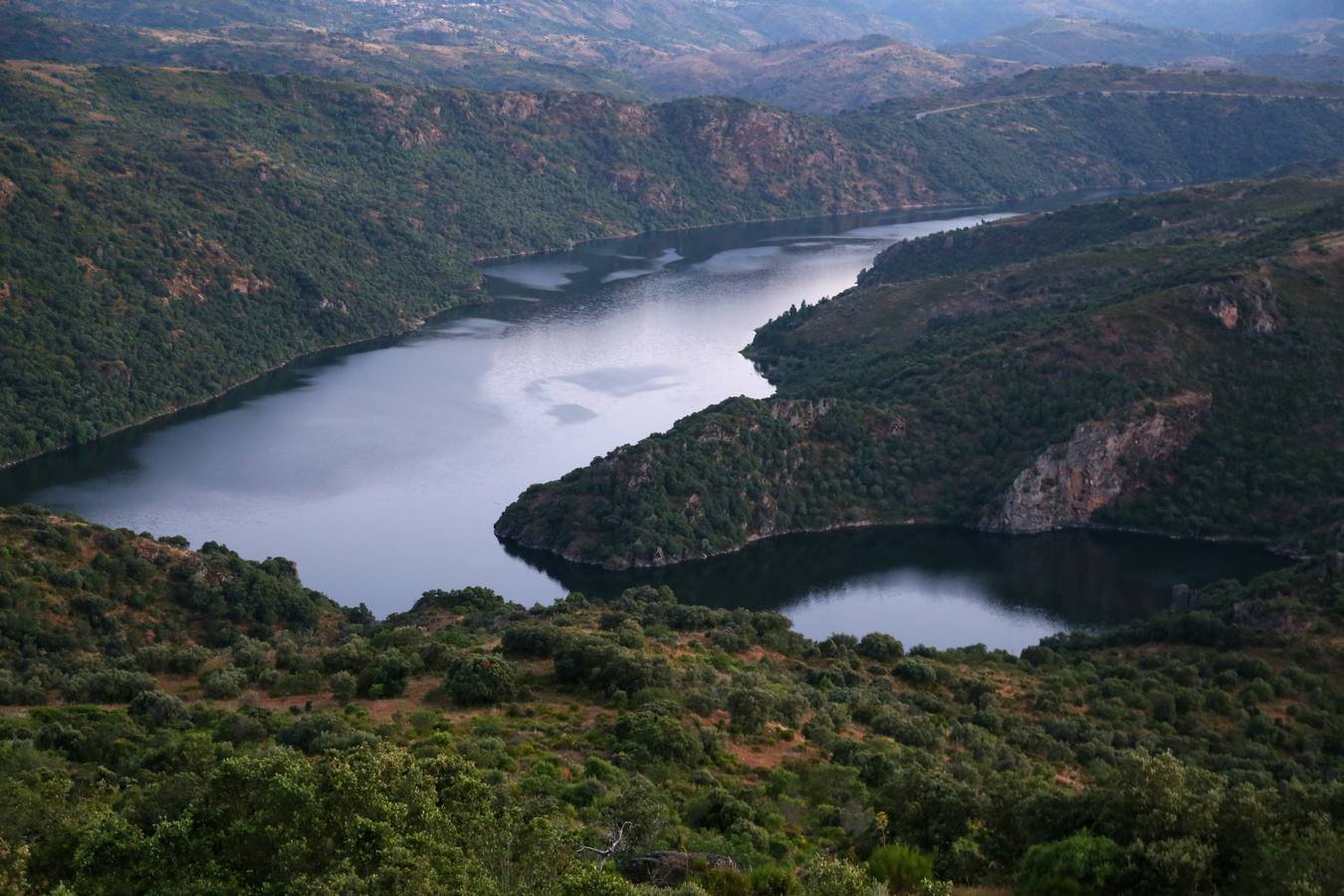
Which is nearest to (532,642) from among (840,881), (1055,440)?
(840,881)

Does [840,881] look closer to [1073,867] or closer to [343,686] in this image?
[1073,867]

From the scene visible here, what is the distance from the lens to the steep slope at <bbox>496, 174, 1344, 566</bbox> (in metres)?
87.4

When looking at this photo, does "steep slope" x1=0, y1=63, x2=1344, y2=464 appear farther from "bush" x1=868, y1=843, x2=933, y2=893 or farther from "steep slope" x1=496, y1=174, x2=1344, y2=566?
"bush" x1=868, y1=843, x2=933, y2=893

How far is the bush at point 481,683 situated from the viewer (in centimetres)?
4578

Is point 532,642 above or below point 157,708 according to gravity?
below

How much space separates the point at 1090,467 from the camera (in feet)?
299

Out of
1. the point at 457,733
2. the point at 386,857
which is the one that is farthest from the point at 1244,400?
the point at 386,857

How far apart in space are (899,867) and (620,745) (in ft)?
45.9

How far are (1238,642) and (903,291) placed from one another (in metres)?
80.4

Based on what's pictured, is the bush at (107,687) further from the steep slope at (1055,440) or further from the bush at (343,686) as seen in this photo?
the steep slope at (1055,440)

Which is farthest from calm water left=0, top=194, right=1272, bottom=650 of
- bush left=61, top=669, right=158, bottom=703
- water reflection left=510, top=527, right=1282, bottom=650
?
bush left=61, top=669, right=158, bottom=703

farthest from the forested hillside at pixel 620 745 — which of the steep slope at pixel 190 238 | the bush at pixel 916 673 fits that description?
the steep slope at pixel 190 238

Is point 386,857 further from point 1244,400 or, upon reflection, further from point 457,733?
point 1244,400

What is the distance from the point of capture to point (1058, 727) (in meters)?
51.4
